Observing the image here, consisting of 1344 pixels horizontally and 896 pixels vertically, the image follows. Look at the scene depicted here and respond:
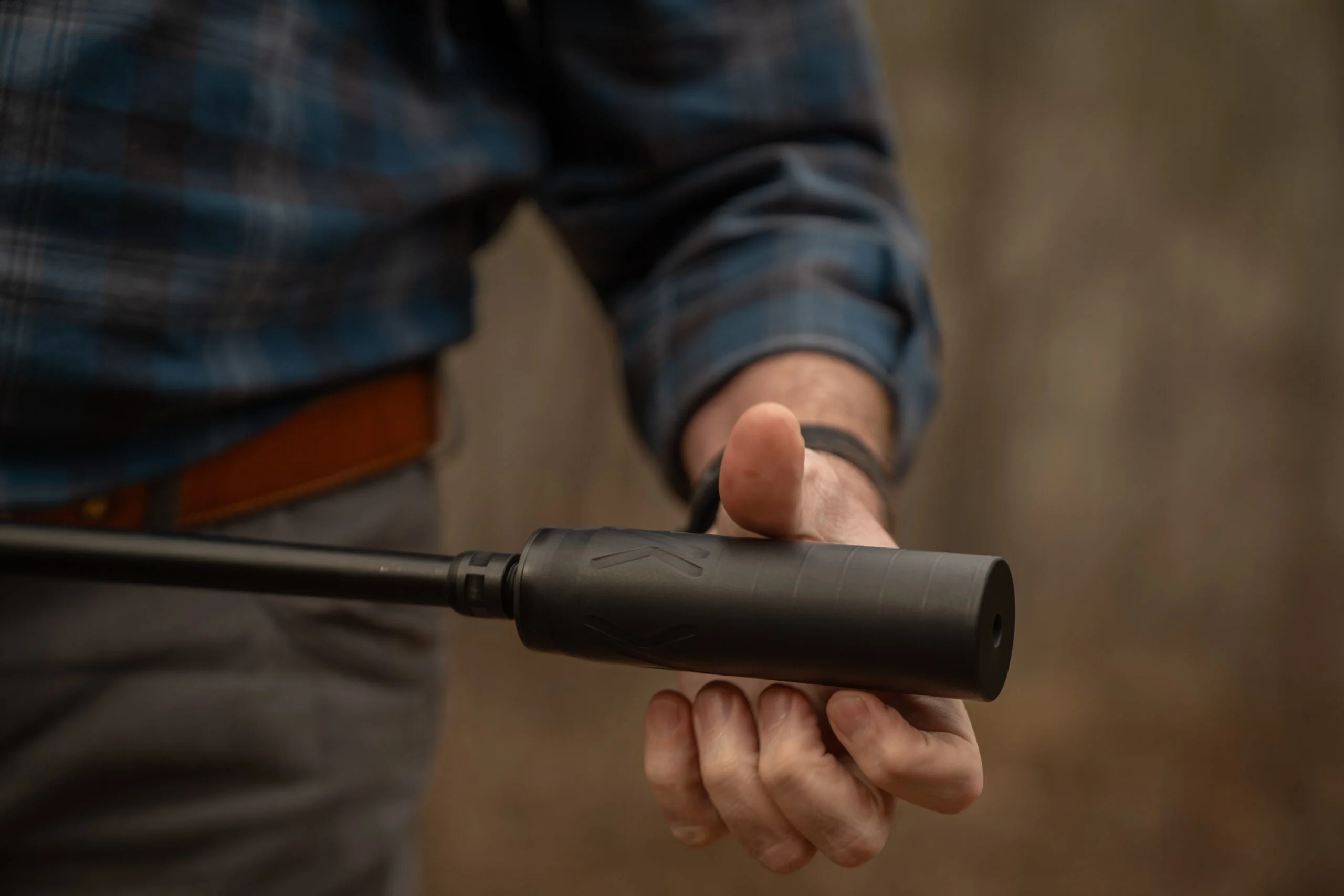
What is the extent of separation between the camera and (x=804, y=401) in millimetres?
548

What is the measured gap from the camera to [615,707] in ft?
6.18

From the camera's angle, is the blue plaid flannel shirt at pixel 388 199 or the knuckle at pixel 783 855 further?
the blue plaid flannel shirt at pixel 388 199

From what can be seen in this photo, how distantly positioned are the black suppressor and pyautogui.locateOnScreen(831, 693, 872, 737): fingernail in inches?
0.5

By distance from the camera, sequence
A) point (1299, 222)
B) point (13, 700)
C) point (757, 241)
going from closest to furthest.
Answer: point (13, 700) → point (757, 241) → point (1299, 222)

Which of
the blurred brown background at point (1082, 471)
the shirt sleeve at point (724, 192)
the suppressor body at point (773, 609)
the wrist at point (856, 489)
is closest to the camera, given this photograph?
the suppressor body at point (773, 609)

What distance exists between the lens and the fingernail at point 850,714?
0.38m

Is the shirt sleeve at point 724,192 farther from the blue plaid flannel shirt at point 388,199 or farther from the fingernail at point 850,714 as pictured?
the fingernail at point 850,714

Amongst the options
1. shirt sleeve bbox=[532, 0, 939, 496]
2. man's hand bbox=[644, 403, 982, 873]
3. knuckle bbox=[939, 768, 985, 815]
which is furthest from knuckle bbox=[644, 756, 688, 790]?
shirt sleeve bbox=[532, 0, 939, 496]

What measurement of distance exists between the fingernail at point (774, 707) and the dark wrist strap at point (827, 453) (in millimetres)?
107

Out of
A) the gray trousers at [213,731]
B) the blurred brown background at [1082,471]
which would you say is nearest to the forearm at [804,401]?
the gray trousers at [213,731]

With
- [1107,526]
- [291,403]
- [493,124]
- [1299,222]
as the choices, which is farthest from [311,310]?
[1299,222]

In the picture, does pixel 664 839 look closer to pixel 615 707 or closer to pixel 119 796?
pixel 615 707

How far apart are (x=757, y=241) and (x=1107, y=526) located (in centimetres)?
143

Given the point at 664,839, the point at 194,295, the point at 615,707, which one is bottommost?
the point at 664,839
